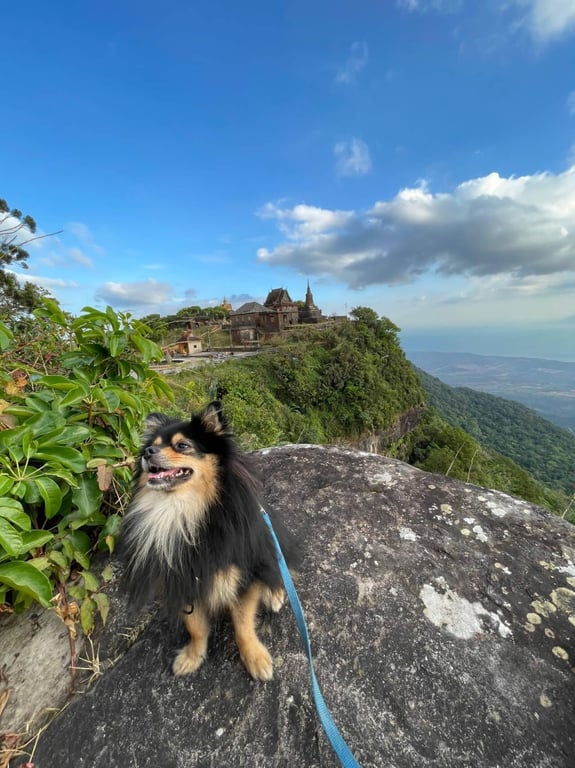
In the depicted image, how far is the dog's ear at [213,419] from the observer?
72.6 inches

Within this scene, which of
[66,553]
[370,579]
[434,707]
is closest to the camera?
[434,707]

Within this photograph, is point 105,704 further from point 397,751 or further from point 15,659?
point 397,751

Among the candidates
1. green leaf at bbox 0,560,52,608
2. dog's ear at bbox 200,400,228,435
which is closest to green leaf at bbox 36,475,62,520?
green leaf at bbox 0,560,52,608

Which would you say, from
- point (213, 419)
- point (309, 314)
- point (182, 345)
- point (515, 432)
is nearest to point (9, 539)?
point (213, 419)

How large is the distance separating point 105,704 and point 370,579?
4.98 ft

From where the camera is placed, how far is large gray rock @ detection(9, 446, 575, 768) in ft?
4.44

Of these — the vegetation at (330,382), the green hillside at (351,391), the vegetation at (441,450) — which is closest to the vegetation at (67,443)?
the green hillside at (351,391)

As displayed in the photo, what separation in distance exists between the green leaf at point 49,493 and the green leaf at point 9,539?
0.65ft

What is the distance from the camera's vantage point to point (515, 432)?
197 feet

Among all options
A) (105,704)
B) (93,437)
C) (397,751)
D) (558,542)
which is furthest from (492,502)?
(93,437)

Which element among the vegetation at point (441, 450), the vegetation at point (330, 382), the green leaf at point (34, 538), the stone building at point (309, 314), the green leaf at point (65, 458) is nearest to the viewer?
the green leaf at point (34, 538)

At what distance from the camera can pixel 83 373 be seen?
7.33 ft

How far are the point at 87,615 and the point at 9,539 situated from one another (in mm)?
745

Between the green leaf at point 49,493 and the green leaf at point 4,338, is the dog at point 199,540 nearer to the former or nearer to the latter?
the green leaf at point 49,493
